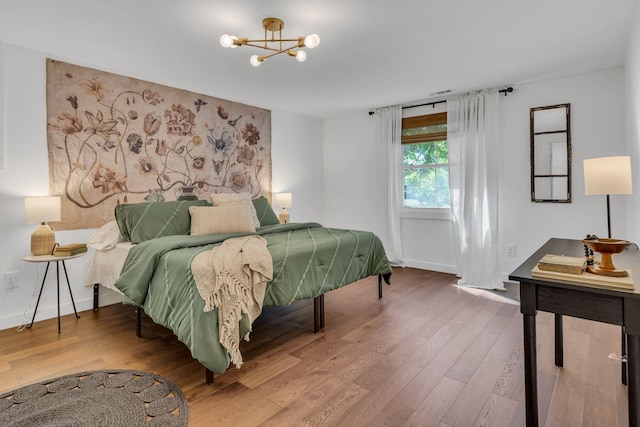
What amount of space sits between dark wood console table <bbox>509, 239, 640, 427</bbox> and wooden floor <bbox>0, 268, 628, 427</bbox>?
0.51 metres

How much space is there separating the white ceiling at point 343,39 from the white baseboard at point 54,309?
2.20 meters

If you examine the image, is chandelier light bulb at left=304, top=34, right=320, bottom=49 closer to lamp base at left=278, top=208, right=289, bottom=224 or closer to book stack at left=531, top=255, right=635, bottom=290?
book stack at left=531, top=255, right=635, bottom=290

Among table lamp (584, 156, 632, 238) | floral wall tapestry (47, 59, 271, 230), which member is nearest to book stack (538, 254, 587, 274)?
table lamp (584, 156, 632, 238)

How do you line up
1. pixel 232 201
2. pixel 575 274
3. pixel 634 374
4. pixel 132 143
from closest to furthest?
pixel 634 374 → pixel 575 274 → pixel 132 143 → pixel 232 201

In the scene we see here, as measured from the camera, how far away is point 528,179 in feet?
12.7

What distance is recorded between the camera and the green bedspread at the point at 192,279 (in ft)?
6.29

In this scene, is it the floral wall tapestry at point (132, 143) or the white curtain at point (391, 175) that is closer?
the floral wall tapestry at point (132, 143)

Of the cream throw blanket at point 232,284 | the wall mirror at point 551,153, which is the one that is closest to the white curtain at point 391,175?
the wall mirror at point 551,153

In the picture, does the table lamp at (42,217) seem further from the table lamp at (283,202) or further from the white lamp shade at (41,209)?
the table lamp at (283,202)

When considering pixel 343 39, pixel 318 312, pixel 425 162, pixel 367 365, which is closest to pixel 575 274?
pixel 367 365

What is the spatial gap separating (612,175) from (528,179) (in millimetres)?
2473

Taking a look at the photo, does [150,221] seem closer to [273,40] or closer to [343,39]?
[273,40]

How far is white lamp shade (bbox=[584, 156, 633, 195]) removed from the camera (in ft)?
5.29

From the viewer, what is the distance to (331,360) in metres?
2.25
